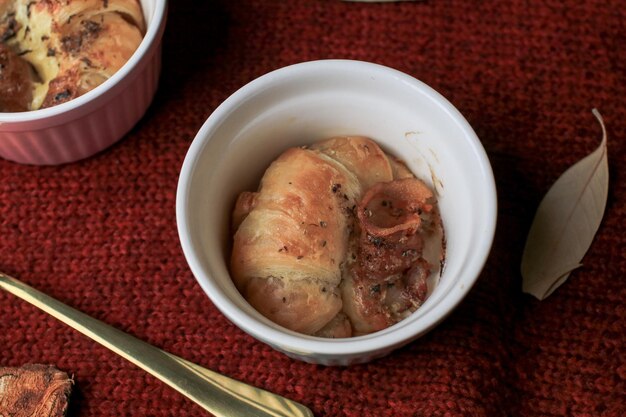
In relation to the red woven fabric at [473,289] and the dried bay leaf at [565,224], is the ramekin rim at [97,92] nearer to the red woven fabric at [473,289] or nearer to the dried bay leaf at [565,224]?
the red woven fabric at [473,289]

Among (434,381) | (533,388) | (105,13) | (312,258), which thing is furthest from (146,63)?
(533,388)

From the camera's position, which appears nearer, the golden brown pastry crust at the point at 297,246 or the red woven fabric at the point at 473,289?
the golden brown pastry crust at the point at 297,246

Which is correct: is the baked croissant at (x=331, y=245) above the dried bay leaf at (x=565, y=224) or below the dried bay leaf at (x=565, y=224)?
above

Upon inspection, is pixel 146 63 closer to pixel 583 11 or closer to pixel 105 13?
pixel 105 13

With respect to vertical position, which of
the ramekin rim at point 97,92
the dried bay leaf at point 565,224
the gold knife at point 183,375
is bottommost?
the gold knife at point 183,375

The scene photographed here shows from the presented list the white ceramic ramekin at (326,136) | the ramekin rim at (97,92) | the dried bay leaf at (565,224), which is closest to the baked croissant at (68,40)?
the ramekin rim at (97,92)

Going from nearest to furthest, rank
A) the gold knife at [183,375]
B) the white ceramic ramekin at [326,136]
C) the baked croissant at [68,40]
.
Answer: the white ceramic ramekin at [326,136], the gold knife at [183,375], the baked croissant at [68,40]

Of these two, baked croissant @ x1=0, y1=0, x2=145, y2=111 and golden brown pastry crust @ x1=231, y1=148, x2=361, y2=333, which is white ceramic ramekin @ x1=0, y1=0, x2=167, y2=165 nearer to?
baked croissant @ x1=0, y1=0, x2=145, y2=111

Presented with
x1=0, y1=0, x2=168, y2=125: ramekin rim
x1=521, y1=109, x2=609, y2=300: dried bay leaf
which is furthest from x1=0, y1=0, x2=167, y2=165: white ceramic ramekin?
x1=521, y1=109, x2=609, y2=300: dried bay leaf

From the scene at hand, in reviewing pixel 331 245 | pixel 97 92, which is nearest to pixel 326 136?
pixel 331 245
